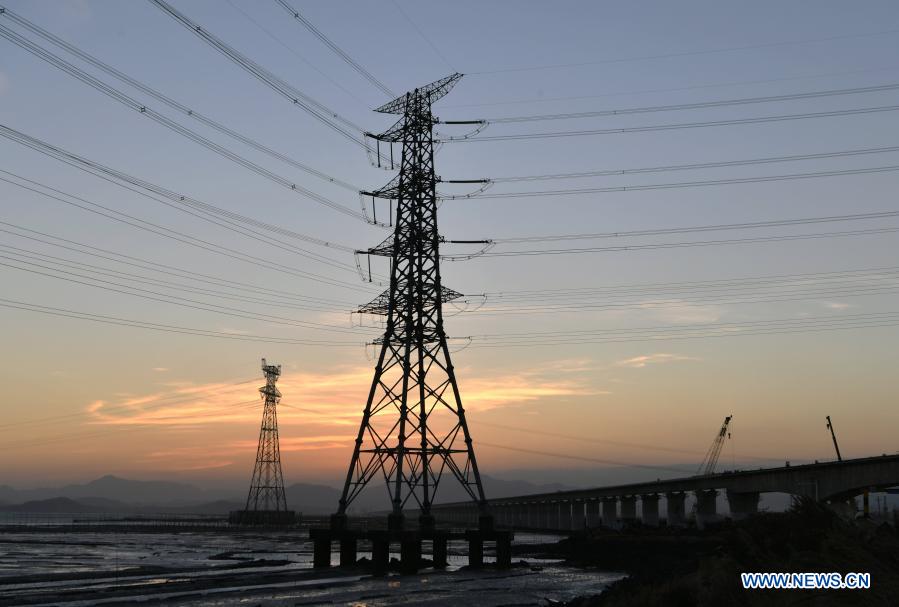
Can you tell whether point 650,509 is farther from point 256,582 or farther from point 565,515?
point 256,582

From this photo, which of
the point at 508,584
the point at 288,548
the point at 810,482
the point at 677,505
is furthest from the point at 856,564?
the point at 677,505

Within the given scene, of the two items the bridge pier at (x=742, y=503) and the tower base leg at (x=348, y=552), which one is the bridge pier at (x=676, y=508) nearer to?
the bridge pier at (x=742, y=503)

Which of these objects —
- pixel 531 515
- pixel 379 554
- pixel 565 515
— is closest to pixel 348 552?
pixel 379 554

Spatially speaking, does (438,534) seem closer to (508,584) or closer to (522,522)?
(508,584)

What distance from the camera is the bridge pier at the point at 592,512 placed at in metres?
128

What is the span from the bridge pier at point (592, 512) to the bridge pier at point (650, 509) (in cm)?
1496

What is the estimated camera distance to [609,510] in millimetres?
123750

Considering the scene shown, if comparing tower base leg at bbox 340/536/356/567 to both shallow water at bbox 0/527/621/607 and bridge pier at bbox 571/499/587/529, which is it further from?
bridge pier at bbox 571/499/587/529

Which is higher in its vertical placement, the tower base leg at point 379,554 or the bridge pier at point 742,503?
the bridge pier at point 742,503

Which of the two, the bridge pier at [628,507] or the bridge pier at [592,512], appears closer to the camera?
the bridge pier at [628,507]

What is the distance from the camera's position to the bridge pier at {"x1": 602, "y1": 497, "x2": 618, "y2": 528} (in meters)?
121

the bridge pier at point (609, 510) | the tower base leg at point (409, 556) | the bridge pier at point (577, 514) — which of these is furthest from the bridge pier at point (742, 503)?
the tower base leg at point (409, 556)

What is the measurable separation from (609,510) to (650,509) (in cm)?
1264

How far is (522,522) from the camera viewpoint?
163 metres
